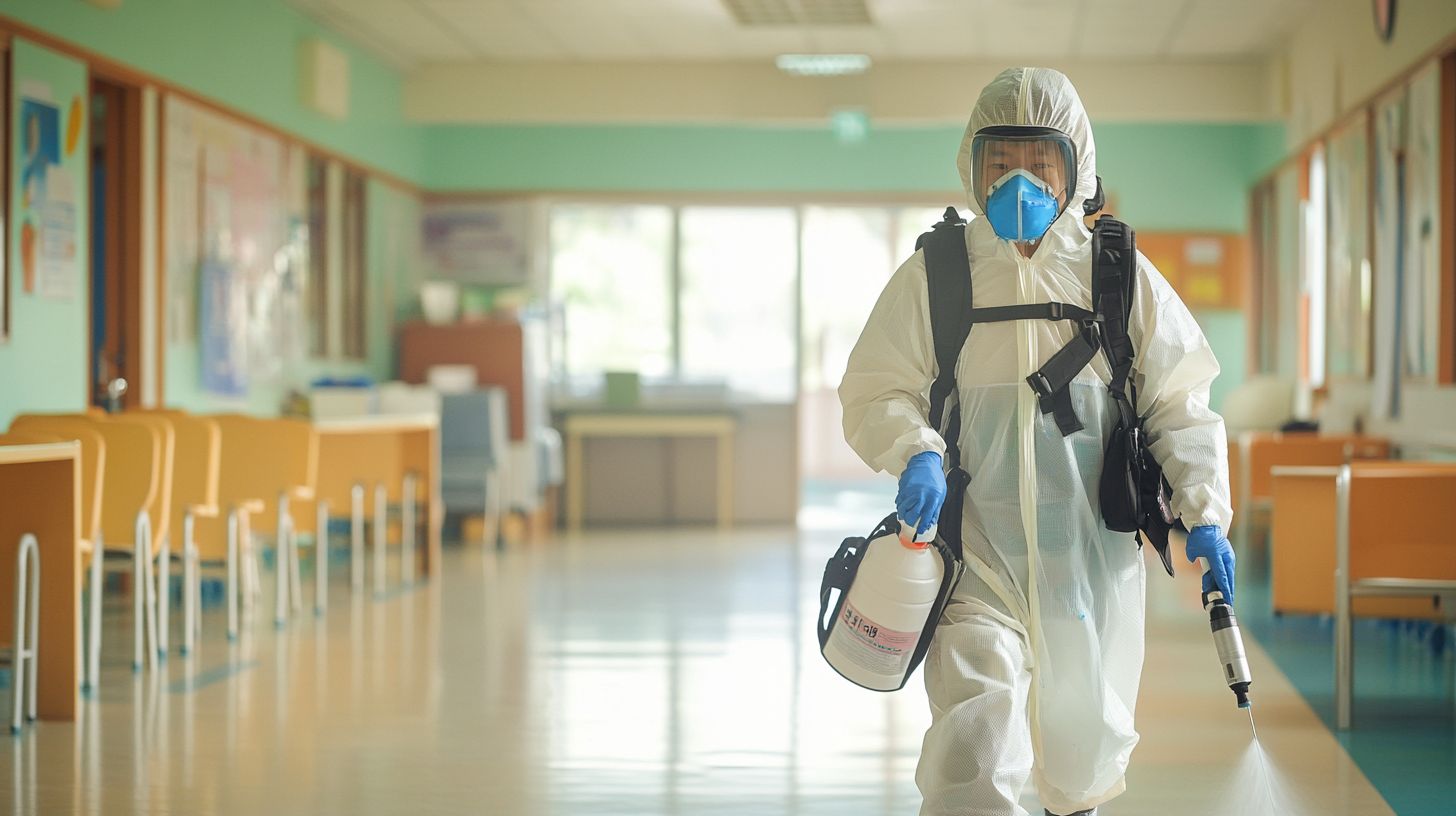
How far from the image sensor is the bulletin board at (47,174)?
194 inches

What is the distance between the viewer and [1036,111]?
78.6 inches

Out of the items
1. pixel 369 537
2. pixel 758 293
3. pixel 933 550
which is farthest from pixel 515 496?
pixel 933 550

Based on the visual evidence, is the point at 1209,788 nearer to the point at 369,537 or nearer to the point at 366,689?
the point at 366,689

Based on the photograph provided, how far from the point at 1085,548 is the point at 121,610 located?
4.68 meters

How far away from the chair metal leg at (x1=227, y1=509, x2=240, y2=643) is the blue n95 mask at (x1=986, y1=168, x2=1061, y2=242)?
3685 mm

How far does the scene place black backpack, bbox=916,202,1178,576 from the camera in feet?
6.42

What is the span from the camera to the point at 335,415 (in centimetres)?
613

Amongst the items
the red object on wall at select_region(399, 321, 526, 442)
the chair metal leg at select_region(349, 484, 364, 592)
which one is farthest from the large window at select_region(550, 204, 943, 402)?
the chair metal leg at select_region(349, 484, 364, 592)

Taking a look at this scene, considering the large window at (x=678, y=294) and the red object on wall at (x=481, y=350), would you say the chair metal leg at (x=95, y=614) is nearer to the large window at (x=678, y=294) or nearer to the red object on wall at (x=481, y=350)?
the red object on wall at (x=481, y=350)

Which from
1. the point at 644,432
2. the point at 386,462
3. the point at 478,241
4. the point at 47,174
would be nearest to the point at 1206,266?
the point at 644,432

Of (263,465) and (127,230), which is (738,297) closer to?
(127,230)

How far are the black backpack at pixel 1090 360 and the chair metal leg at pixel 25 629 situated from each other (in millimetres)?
2737

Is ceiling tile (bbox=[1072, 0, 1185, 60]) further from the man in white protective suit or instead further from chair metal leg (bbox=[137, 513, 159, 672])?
the man in white protective suit

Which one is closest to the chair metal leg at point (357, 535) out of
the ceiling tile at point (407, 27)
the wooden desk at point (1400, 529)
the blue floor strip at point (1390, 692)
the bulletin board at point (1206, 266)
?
the ceiling tile at point (407, 27)
